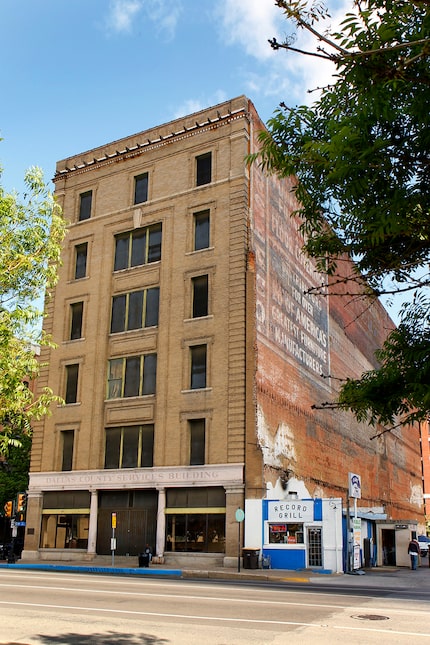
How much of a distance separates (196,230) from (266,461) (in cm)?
1441

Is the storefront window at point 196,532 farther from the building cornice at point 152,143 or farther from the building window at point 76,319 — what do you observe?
the building cornice at point 152,143

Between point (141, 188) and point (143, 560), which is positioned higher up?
point (141, 188)

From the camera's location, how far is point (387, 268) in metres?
8.23

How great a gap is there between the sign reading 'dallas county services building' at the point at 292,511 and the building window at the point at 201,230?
51.2ft

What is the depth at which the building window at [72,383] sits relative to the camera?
1642 inches

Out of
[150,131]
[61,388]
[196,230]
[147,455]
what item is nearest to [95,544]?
[147,455]

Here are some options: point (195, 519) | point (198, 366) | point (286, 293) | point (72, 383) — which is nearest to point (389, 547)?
point (195, 519)

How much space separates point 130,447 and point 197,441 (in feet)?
14.7

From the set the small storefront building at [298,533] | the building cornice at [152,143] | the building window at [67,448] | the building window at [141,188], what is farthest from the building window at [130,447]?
the building cornice at [152,143]

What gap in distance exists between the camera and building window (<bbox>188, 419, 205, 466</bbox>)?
118ft

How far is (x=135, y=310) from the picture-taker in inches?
1610

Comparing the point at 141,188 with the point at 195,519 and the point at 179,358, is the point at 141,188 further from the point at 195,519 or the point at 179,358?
the point at 195,519

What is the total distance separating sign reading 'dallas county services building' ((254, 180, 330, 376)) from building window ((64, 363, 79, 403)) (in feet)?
41.4

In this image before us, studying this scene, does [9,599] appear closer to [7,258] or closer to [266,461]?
[7,258]
